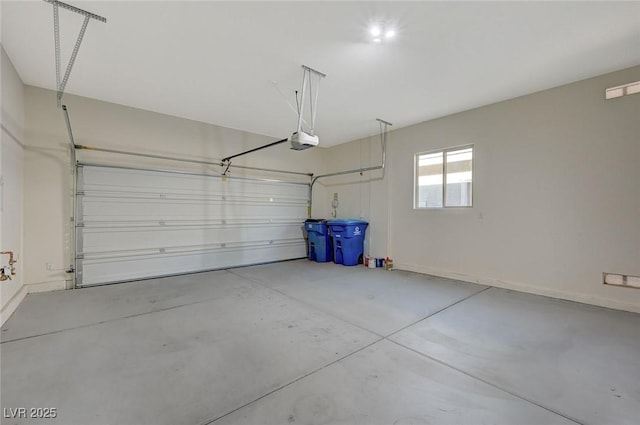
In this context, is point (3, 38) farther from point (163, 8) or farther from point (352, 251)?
point (352, 251)

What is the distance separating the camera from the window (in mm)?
4484

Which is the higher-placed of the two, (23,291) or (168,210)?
(168,210)

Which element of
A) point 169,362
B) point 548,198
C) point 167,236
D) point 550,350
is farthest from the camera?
point 167,236

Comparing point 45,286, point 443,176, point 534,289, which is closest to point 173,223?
point 45,286

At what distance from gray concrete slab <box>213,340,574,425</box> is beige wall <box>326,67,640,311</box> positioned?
2.77 meters

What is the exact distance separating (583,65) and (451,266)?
3147 millimetres

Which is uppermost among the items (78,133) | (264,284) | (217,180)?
(78,133)

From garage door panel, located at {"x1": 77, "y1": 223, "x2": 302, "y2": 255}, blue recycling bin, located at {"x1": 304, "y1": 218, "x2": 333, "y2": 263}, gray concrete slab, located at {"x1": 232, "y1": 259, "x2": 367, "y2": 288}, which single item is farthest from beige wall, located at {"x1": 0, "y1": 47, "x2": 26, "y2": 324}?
blue recycling bin, located at {"x1": 304, "y1": 218, "x2": 333, "y2": 263}

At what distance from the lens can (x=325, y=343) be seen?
228 cm

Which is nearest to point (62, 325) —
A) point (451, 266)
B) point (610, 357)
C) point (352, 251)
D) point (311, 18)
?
point (311, 18)

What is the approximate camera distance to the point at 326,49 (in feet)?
9.11

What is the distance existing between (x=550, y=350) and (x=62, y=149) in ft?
20.3

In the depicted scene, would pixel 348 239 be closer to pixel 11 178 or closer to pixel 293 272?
pixel 293 272

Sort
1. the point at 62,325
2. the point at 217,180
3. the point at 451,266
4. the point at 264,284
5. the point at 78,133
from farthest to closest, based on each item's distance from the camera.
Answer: the point at 217,180 → the point at 451,266 → the point at 264,284 → the point at 78,133 → the point at 62,325
